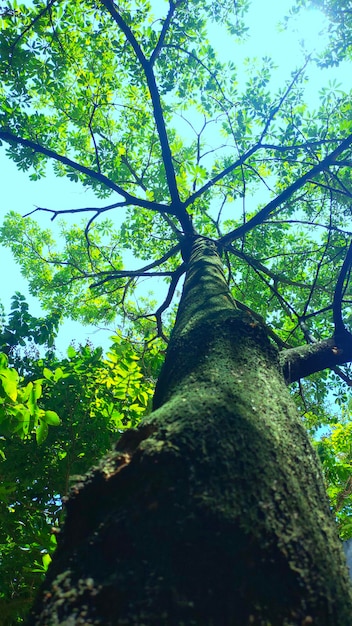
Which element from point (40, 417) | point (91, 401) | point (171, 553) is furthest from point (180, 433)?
point (91, 401)

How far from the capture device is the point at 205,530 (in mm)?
808

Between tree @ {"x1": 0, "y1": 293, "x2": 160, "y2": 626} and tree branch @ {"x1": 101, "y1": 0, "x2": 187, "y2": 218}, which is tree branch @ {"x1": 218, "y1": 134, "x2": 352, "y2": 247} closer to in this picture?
tree branch @ {"x1": 101, "y1": 0, "x2": 187, "y2": 218}

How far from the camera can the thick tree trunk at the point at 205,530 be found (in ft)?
2.33

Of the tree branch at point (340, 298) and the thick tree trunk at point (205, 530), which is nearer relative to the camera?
the thick tree trunk at point (205, 530)

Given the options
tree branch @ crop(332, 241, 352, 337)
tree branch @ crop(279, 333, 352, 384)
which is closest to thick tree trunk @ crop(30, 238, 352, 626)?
tree branch @ crop(279, 333, 352, 384)

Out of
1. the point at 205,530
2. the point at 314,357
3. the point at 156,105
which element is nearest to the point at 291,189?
the point at 156,105

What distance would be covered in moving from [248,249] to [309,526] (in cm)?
674

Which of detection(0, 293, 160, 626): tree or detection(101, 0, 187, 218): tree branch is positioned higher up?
detection(101, 0, 187, 218): tree branch

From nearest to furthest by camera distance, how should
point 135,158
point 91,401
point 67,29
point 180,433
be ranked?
point 180,433
point 91,401
point 67,29
point 135,158

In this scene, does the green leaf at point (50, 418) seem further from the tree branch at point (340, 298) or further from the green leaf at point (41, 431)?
the tree branch at point (340, 298)

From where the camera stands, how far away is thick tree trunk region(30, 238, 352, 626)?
2.33ft

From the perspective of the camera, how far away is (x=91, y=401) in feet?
10.6

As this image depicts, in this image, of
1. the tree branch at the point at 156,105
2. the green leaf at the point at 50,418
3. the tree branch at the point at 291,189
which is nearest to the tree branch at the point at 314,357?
the green leaf at the point at 50,418

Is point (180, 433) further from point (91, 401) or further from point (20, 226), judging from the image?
point (20, 226)
